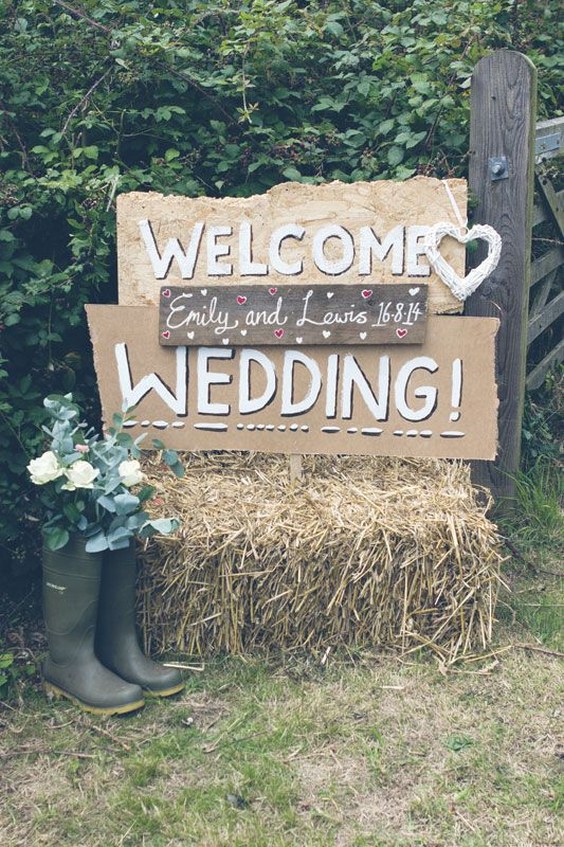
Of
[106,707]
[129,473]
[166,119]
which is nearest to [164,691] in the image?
[106,707]

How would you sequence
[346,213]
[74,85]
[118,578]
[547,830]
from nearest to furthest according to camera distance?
[547,830] → [118,578] → [346,213] → [74,85]

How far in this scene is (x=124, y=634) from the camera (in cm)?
289

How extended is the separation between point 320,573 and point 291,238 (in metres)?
1.17

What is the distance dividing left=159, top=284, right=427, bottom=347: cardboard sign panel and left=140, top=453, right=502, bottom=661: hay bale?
548 millimetres

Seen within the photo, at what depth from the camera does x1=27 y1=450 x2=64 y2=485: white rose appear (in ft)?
8.82

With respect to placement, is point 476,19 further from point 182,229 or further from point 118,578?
point 118,578

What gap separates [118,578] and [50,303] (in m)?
1.03

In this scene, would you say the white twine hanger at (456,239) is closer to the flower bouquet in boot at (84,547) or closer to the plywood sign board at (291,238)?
the plywood sign board at (291,238)

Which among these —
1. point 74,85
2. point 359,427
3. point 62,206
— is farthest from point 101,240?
point 359,427

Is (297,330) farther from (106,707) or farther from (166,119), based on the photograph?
(106,707)

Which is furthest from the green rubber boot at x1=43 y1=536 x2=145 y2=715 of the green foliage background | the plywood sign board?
the plywood sign board

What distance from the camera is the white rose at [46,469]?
2689 mm

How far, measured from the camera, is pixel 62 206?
323 centimetres

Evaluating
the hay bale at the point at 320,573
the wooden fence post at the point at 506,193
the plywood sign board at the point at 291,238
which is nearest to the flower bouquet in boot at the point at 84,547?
the hay bale at the point at 320,573
